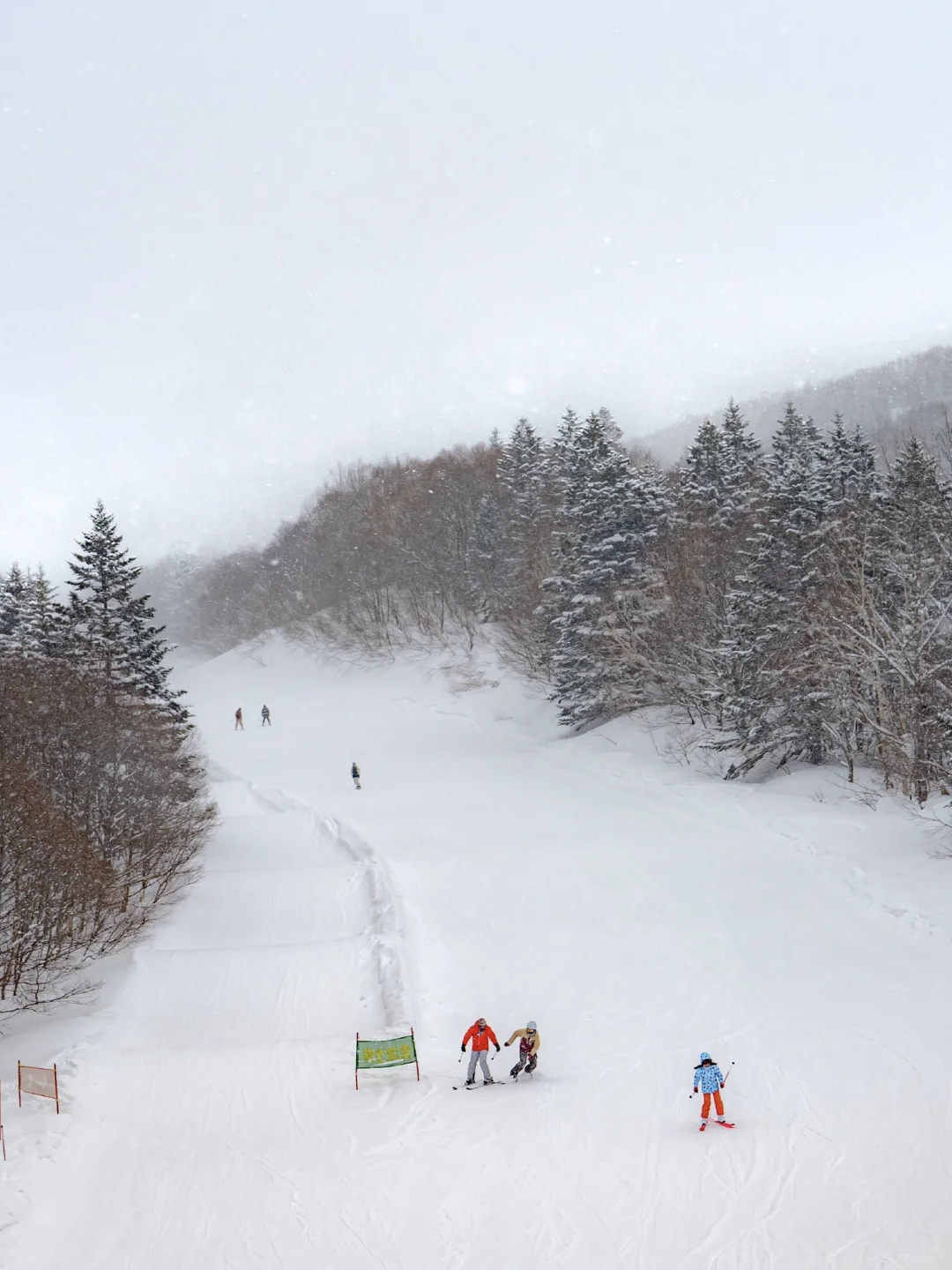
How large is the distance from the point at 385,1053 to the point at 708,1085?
14.4ft

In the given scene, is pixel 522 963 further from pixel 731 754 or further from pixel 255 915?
pixel 731 754

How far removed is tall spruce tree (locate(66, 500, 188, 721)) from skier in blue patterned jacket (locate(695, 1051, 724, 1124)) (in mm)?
21247

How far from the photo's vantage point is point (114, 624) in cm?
2653

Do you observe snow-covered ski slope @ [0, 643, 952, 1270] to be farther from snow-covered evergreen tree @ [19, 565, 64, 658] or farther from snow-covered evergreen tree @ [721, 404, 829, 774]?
snow-covered evergreen tree @ [19, 565, 64, 658]

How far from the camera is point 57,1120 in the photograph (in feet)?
32.6

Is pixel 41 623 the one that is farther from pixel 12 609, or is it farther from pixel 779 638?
pixel 779 638

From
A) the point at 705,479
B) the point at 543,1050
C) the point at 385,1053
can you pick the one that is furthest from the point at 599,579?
the point at 385,1053

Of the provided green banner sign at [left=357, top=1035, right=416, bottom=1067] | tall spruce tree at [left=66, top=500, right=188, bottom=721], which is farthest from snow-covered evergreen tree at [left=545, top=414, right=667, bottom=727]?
green banner sign at [left=357, top=1035, right=416, bottom=1067]

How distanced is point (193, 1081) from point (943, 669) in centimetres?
2148

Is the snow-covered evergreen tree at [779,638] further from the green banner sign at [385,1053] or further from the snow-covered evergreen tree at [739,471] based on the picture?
the green banner sign at [385,1053]

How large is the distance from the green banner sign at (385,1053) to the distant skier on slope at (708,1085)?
3.88 m

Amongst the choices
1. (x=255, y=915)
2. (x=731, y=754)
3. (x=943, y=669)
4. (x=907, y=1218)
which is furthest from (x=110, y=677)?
(x=943, y=669)

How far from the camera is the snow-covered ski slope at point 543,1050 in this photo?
765 centimetres

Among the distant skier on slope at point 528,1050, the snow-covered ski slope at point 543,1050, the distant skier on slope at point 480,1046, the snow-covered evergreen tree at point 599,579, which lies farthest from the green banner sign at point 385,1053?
the snow-covered evergreen tree at point 599,579
